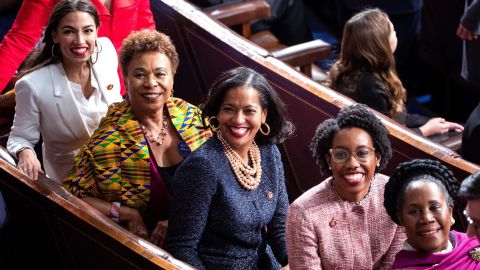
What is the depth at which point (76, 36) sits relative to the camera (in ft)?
10.9

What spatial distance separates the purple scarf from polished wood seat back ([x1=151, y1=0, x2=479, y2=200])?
0.73 metres

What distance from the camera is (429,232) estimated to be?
252 cm

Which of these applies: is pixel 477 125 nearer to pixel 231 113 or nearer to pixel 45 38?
pixel 231 113

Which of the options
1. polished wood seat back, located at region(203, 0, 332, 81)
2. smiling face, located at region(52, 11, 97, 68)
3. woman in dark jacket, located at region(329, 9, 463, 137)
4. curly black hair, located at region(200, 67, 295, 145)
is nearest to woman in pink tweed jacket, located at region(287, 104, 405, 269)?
curly black hair, located at region(200, 67, 295, 145)

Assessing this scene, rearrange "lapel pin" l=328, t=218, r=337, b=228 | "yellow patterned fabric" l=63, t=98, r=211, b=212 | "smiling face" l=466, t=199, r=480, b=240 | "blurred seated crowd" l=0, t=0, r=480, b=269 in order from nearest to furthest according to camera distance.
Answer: "smiling face" l=466, t=199, r=480, b=240 < "blurred seated crowd" l=0, t=0, r=480, b=269 < "lapel pin" l=328, t=218, r=337, b=228 < "yellow patterned fabric" l=63, t=98, r=211, b=212

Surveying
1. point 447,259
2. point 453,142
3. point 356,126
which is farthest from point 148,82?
point 453,142

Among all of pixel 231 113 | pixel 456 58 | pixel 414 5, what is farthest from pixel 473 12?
pixel 231 113

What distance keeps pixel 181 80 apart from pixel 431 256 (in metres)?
1.87

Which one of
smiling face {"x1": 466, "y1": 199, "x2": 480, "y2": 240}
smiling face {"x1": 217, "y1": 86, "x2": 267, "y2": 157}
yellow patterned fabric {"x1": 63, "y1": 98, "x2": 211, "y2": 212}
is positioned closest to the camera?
smiling face {"x1": 466, "y1": 199, "x2": 480, "y2": 240}

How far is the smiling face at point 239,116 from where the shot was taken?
2.87m

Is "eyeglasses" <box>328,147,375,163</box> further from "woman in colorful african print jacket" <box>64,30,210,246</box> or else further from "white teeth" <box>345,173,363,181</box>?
"woman in colorful african print jacket" <box>64,30,210,246</box>

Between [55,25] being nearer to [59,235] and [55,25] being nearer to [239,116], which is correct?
[59,235]

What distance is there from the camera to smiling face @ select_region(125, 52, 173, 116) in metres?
3.10

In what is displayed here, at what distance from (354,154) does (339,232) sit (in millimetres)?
218
